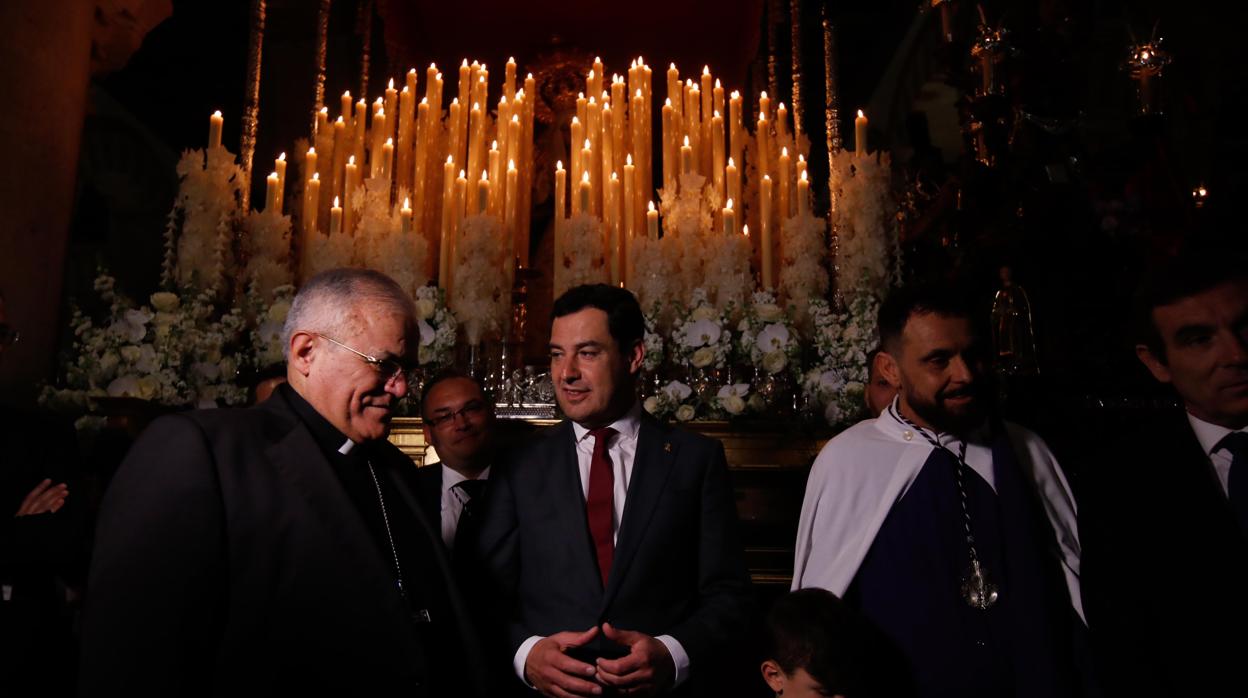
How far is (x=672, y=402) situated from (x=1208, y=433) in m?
2.23

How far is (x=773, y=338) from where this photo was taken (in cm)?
409

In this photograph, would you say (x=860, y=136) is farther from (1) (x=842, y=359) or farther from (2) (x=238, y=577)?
(2) (x=238, y=577)

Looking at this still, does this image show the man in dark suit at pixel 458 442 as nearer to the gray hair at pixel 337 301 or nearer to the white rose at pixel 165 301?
the gray hair at pixel 337 301

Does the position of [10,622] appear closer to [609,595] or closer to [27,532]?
[27,532]

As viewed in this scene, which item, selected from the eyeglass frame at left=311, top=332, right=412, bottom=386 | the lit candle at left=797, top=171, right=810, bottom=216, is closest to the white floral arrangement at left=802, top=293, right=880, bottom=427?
the lit candle at left=797, top=171, right=810, bottom=216

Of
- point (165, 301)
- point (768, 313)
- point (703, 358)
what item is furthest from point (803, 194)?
point (165, 301)

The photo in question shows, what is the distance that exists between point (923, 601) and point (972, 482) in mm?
357

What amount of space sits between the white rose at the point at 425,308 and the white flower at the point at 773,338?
1.67 metres

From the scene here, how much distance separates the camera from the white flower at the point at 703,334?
4.09 m

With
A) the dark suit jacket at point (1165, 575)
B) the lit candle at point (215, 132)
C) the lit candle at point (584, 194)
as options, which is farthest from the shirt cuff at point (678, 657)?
the lit candle at point (215, 132)

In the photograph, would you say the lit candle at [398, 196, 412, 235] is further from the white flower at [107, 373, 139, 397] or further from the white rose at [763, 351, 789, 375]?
the white rose at [763, 351, 789, 375]

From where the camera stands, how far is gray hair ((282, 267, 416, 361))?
1906 mm

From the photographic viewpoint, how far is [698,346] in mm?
4109

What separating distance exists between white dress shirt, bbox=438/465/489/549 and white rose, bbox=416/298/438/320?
3.63ft
